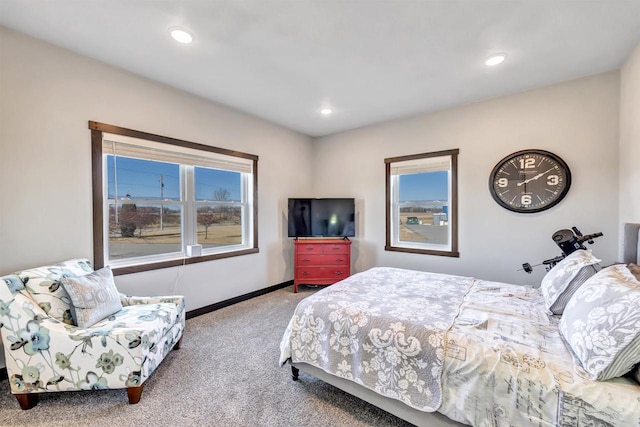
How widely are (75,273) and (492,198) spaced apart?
4447 millimetres

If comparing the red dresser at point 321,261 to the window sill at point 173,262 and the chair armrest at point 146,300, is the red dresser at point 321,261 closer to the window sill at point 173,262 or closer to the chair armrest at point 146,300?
the window sill at point 173,262

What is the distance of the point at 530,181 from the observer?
3.01 meters

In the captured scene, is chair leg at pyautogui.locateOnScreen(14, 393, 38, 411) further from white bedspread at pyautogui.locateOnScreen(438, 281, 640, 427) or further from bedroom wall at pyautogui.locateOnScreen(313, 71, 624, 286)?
bedroom wall at pyautogui.locateOnScreen(313, 71, 624, 286)

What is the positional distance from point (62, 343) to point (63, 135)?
5.86 ft

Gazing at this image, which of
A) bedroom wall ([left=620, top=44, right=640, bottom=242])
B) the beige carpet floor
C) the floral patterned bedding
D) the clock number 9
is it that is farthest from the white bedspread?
the clock number 9

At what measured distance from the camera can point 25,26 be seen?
2.00 m

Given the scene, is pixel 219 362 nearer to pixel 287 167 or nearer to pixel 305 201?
pixel 305 201

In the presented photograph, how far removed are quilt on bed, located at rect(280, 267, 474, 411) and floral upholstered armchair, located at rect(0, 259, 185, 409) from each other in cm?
103

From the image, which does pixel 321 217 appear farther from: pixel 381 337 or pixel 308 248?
pixel 381 337

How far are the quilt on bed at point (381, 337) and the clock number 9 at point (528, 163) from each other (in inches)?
72.9

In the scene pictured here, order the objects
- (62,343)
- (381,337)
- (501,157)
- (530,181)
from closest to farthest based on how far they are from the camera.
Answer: (381,337) → (62,343) → (530,181) → (501,157)

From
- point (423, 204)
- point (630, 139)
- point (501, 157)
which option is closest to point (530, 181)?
point (501, 157)

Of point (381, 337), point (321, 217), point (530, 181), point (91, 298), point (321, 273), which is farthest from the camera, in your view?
point (321, 217)

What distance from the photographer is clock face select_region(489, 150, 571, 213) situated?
2.87m
